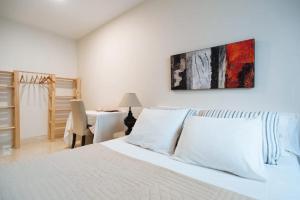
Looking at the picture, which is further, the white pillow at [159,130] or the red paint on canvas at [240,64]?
the red paint on canvas at [240,64]

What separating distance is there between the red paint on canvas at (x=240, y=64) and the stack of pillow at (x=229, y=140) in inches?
14.5

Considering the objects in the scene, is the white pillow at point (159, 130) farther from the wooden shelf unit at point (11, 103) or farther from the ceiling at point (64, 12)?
the wooden shelf unit at point (11, 103)

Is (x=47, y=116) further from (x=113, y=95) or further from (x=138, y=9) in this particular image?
(x=138, y=9)

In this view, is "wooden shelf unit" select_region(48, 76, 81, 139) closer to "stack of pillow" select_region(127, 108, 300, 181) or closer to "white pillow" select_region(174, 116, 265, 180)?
"stack of pillow" select_region(127, 108, 300, 181)

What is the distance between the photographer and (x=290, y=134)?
53.0 inches

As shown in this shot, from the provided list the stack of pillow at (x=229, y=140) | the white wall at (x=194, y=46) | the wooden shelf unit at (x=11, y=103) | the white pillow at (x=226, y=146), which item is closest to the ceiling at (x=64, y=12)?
the white wall at (x=194, y=46)

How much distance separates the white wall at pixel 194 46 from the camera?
4.85 ft

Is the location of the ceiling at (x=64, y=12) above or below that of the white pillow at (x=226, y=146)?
above

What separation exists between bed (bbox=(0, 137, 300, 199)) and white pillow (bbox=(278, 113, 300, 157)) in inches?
3.5

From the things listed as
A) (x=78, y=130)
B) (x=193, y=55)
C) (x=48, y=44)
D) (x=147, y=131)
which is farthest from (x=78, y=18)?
(x=147, y=131)

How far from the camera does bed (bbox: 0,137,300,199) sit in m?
0.82

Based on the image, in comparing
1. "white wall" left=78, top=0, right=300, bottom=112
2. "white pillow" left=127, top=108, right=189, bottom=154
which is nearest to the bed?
"white pillow" left=127, top=108, right=189, bottom=154

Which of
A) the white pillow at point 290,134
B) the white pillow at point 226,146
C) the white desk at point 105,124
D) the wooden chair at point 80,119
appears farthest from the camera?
the wooden chair at point 80,119

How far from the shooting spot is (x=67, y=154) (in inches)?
53.9
